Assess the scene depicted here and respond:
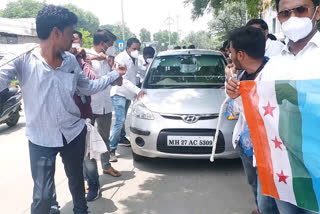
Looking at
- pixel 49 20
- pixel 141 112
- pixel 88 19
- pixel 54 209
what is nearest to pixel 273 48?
pixel 141 112

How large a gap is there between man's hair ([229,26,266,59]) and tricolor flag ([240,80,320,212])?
0.41 m

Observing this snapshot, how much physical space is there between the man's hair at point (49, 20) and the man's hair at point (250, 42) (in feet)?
4.11

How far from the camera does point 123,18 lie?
25953 millimetres

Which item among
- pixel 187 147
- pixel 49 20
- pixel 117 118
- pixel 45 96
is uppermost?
pixel 49 20

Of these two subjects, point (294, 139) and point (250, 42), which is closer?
point (294, 139)

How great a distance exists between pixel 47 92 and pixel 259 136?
153 cm

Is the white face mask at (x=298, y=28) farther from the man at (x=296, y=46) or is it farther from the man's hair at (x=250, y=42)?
the man's hair at (x=250, y=42)

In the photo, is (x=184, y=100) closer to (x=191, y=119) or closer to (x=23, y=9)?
(x=191, y=119)

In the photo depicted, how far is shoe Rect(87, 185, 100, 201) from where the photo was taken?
3.56 meters

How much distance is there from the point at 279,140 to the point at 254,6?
5.10 meters

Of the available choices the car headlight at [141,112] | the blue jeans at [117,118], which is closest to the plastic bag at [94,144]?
the car headlight at [141,112]

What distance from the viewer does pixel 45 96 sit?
7.72 feet

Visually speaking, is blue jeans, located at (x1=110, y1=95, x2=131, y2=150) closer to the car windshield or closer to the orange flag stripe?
the car windshield

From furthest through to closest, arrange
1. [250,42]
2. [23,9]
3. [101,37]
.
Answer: [23,9] → [101,37] → [250,42]
